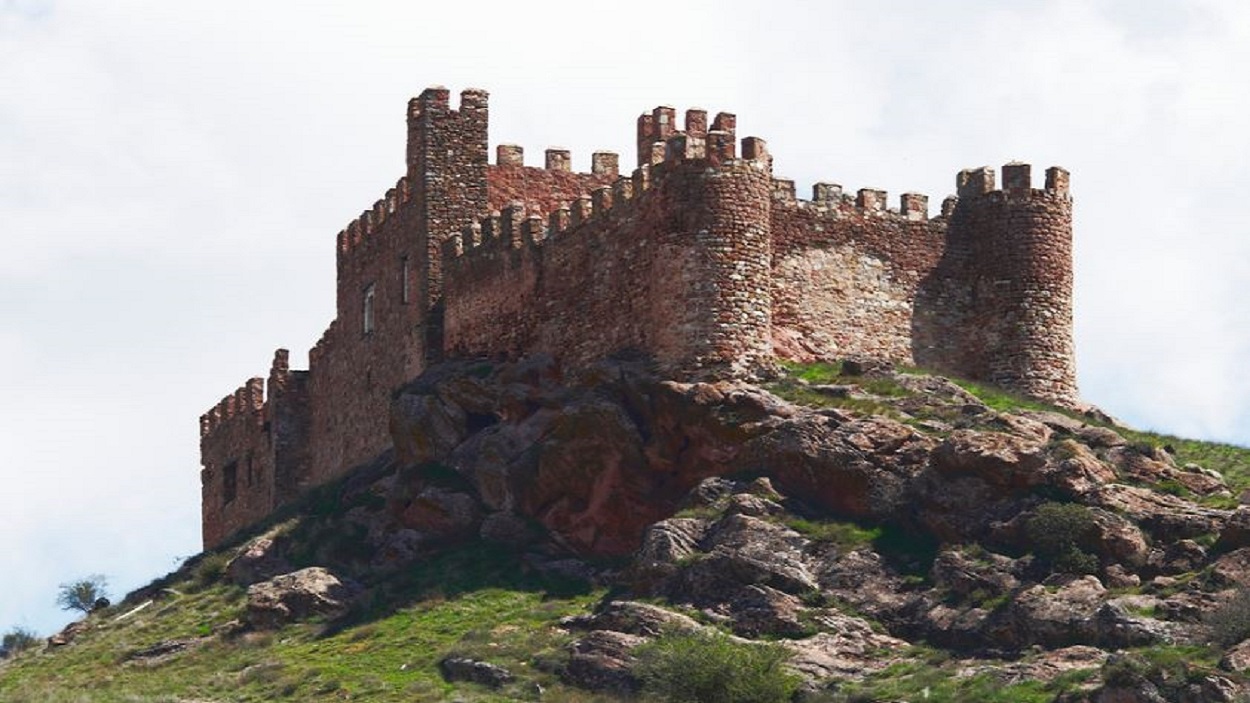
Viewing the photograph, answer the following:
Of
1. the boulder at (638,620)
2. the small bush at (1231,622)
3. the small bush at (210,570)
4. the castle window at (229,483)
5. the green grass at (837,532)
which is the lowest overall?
the small bush at (1231,622)

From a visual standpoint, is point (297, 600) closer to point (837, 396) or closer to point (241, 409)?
point (837, 396)

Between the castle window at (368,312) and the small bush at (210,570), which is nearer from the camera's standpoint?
the small bush at (210,570)

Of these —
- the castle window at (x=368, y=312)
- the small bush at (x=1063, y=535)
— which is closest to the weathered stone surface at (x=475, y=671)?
the small bush at (x=1063, y=535)

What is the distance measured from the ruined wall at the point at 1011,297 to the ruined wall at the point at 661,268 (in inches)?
220

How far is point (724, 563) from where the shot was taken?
56.4m

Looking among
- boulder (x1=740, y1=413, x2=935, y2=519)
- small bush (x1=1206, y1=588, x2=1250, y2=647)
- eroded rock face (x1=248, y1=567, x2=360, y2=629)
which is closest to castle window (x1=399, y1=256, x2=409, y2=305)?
eroded rock face (x1=248, y1=567, x2=360, y2=629)

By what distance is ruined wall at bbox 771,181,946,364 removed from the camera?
63906mm

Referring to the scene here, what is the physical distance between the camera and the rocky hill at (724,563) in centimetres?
5244

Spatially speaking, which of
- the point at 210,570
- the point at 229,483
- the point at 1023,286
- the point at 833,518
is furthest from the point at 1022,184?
the point at 229,483

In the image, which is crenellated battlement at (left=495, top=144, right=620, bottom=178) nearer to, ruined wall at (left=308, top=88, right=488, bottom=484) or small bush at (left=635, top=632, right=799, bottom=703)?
ruined wall at (left=308, top=88, right=488, bottom=484)

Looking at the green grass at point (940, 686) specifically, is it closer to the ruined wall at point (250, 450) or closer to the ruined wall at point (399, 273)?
the ruined wall at point (399, 273)

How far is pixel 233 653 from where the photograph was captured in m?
61.7

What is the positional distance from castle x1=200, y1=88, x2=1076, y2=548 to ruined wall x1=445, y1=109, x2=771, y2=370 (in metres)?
0.04

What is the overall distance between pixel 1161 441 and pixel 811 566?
899 cm
